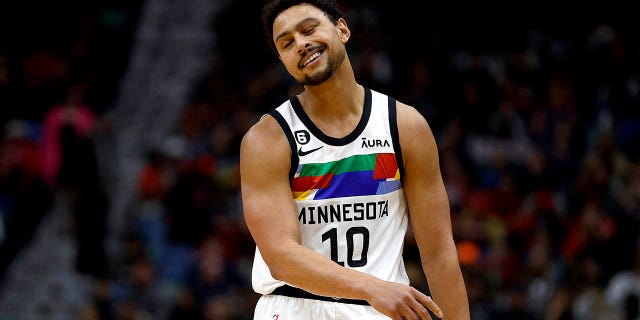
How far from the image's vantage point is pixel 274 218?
17.2 ft

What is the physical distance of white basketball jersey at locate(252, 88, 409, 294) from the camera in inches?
213

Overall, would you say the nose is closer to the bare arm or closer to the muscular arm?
the bare arm

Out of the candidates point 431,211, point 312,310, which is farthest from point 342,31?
point 312,310

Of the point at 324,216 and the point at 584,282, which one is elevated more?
the point at 324,216

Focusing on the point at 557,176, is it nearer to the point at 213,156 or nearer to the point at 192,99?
the point at 213,156

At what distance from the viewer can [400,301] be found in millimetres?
4695

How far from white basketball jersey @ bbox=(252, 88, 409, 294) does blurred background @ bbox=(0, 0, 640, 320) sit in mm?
5714

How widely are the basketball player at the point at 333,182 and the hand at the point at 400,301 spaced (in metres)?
0.43

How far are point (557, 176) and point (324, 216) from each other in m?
8.50

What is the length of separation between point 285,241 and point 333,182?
0.45 metres

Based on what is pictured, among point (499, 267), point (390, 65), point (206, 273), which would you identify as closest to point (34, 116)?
point (206, 273)

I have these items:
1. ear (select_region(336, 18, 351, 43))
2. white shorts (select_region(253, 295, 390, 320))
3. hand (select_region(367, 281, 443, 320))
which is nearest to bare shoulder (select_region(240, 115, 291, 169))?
ear (select_region(336, 18, 351, 43))

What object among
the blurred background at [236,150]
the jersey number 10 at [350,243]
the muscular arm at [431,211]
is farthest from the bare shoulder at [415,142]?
the blurred background at [236,150]

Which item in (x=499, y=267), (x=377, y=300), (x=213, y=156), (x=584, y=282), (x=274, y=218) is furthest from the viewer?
(x=213, y=156)
